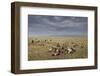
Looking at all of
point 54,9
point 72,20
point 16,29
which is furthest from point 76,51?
point 16,29

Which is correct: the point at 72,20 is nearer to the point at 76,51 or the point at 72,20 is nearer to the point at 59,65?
the point at 76,51

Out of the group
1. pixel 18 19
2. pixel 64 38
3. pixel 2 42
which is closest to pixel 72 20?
pixel 64 38

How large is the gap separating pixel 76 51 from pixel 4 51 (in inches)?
24.9

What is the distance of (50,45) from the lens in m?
2.04

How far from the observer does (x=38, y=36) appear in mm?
1994

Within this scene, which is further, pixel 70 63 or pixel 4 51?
pixel 70 63

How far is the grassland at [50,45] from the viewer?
1976 mm

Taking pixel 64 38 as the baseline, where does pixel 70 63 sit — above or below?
below

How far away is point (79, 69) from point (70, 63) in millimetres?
105

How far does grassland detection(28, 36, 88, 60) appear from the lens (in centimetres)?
198

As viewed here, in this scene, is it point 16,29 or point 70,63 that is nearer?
point 16,29

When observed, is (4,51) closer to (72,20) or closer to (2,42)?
(2,42)

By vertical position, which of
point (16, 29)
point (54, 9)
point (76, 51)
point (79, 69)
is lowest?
point (79, 69)

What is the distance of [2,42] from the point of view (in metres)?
1.89
